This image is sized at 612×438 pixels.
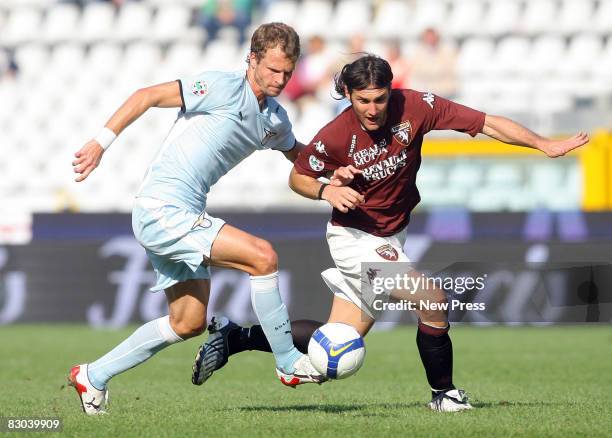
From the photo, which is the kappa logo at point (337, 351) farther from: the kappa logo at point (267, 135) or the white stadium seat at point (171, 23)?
the white stadium seat at point (171, 23)

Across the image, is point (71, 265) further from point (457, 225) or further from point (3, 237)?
point (457, 225)

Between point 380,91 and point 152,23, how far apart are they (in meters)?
16.1

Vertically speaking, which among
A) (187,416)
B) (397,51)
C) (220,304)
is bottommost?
(220,304)

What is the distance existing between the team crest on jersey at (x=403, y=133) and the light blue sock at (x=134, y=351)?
1.70m

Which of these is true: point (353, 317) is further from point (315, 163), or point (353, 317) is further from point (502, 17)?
point (502, 17)

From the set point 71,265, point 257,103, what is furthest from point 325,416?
point 71,265

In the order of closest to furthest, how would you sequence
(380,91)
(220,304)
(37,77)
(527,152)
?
(380,91)
(220,304)
(527,152)
(37,77)

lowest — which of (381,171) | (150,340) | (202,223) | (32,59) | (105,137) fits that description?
(150,340)

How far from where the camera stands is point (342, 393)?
8422 mm

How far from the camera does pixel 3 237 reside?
1664 centimetres

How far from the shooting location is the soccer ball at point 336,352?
6.55 m

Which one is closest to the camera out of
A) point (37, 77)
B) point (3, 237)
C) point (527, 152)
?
point (527, 152)

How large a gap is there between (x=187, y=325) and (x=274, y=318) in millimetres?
591

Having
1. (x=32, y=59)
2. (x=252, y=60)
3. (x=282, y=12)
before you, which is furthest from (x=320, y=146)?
(x=32, y=59)
